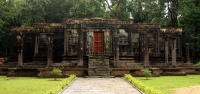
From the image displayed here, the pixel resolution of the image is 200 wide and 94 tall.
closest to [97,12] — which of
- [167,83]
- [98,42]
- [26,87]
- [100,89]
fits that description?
[98,42]

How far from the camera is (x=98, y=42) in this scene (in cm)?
2661

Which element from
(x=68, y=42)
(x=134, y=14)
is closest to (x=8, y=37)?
(x=68, y=42)

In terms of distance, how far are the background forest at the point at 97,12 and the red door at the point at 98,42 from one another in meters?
12.4

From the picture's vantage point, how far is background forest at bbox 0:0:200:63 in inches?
1421

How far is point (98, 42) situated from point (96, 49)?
72 cm

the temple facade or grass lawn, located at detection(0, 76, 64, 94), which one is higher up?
the temple facade

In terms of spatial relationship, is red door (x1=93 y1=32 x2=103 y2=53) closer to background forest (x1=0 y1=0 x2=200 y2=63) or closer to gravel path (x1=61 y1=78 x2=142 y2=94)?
gravel path (x1=61 y1=78 x2=142 y2=94)

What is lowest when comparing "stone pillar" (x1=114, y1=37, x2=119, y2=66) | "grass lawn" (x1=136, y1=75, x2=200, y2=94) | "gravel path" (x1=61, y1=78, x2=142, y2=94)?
"grass lawn" (x1=136, y1=75, x2=200, y2=94)

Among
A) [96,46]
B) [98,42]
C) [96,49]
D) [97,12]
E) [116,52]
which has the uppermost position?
[97,12]

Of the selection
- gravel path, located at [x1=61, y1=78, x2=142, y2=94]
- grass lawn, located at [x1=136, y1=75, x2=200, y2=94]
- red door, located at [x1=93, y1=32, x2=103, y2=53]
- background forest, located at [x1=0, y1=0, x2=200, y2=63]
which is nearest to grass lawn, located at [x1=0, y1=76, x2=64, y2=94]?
gravel path, located at [x1=61, y1=78, x2=142, y2=94]

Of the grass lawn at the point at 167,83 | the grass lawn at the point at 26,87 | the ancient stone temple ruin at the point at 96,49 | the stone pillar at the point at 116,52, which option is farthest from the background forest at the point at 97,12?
the grass lawn at the point at 26,87

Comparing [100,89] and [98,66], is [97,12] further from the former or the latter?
[100,89]

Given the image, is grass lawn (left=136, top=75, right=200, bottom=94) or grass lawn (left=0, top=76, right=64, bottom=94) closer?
grass lawn (left=0, top=76, right=64, bottom=94)

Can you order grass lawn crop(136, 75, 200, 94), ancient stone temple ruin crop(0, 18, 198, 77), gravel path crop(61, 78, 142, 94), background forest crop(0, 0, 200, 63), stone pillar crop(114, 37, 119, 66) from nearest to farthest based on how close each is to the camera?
gravel path crop(61, 78, 142, 94) → grass lawn crop(136, 75, 200, 94) → ancient stone temple ruin crop(0, 18, 198, 77) → stone pillar crop(114, 37, 119, 66) → background forest crop(0, 0, 200, 63)
